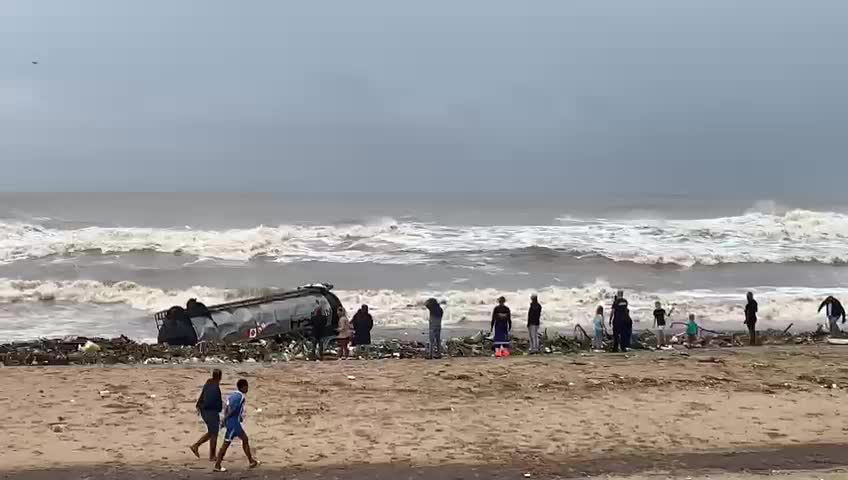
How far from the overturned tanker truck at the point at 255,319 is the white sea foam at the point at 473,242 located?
50.0 ft

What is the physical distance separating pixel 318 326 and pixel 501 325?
4.14 metres

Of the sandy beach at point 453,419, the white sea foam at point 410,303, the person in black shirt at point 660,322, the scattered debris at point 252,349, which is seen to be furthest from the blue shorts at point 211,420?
the white sea foam at point 410,303

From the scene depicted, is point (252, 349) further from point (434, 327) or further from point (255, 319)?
point (434, 327)

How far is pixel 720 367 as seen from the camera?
15.1 m

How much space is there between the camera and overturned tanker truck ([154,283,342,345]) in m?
18.2

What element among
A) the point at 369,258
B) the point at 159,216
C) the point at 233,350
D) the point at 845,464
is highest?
the point at 159,216

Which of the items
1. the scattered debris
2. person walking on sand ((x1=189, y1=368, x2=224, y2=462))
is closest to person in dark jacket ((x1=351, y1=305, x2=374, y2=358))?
the scattered debris

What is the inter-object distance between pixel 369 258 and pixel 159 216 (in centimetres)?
2760

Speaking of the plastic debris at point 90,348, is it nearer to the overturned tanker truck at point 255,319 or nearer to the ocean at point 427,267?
the overturned tanker truck at point 255,319

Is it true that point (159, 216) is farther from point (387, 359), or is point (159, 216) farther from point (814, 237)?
point (387, 359)

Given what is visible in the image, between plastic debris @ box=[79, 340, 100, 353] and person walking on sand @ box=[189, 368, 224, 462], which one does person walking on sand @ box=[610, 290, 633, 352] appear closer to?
person walking on sand @ box=[189, 368, 224, 462]

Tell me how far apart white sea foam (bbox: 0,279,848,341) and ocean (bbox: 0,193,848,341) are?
59 mm

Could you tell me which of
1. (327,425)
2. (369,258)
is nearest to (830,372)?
(327,425)

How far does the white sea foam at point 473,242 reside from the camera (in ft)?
117
